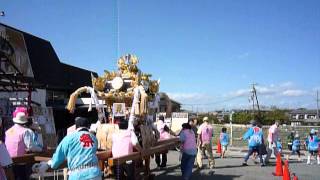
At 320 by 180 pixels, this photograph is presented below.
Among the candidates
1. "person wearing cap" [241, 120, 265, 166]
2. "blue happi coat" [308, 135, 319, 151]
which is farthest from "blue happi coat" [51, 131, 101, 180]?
"blue happi coat" [308, 135, 319, 151]

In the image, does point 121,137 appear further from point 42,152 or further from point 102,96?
point 102,96

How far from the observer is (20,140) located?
8359 mm

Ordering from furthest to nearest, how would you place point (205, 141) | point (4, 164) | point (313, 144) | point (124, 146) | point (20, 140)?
1. point (313, 144)
2. point (205, 141)
3. point (124, 146)
4. point (20, 140)
5. point (4, 164)

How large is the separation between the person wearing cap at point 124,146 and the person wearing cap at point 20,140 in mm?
1916

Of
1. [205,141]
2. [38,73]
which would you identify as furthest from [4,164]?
[38,73]

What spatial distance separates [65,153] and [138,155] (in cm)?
439

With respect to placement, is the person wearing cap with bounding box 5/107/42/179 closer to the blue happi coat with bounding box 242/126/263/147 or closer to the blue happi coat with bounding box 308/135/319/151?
the blue happi coat with bounding box 242/126/263/147

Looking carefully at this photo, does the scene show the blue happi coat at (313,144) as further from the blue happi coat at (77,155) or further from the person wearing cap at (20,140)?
the blue happi coat at (77,155)

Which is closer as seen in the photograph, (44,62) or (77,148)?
(77,148)

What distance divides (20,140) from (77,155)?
2.82m

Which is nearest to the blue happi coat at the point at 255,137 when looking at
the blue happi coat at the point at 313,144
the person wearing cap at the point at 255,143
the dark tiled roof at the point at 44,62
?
the person wearing cap at the point at 255,143

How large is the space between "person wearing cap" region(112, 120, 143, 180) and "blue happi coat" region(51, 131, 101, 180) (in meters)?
3.60

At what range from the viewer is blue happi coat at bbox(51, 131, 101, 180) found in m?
5.99

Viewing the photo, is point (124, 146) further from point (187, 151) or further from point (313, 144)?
point (313, 144)
